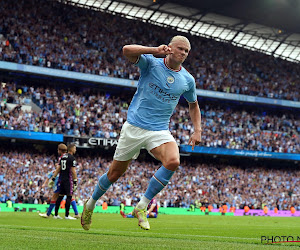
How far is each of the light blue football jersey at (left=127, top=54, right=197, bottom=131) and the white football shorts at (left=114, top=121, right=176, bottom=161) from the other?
8cm

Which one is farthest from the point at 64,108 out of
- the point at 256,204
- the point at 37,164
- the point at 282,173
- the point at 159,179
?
the point at 159,179

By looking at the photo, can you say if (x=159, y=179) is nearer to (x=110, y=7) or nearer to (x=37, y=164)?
(x=37, y=164)

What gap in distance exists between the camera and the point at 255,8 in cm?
4459

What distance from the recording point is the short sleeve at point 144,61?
712cm

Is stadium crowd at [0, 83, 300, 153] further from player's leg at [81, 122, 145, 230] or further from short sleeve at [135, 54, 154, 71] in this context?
short sleeve at [135, 54, 154, 71]

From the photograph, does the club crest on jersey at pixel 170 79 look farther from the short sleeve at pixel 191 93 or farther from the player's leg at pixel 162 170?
the player's leg at pixel 162 170

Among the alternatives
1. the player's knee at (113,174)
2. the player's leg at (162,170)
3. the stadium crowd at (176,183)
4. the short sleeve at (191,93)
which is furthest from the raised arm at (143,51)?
the stadium crowd at (176,183)

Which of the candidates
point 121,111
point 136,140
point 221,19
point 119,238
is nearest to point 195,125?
point 136,140

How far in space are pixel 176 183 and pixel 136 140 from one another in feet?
106

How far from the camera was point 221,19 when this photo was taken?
48500 mm

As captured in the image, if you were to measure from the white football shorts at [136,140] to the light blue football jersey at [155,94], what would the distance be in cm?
8

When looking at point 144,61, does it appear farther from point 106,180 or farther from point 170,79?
point 106,180

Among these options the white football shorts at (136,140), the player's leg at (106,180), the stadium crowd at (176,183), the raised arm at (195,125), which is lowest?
the stadium crowd at (176,183)

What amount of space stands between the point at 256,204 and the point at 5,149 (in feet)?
69.7
